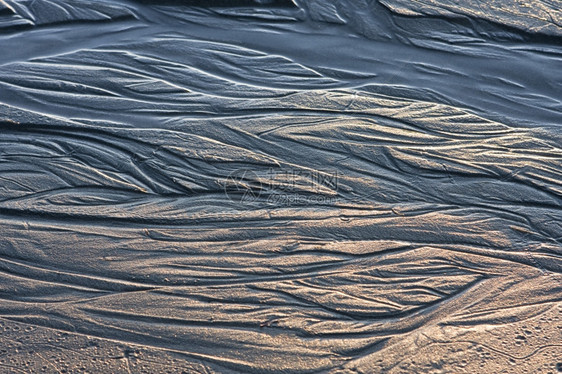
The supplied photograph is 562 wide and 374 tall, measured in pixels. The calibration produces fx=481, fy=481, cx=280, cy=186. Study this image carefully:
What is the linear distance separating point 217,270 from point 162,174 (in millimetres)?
561

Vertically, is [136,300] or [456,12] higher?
[456,12]

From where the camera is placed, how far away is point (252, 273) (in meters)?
1.93

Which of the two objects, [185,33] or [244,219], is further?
[185,33]

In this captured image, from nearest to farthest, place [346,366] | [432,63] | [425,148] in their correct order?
[346,366] → [425,148] → [432,63]

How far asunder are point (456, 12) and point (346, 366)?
2.32 meters

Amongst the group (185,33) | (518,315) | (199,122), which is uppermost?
(185,33)

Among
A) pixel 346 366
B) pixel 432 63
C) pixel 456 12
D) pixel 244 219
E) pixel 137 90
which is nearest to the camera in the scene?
pixel 346 366

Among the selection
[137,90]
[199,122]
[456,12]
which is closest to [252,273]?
[199,122]

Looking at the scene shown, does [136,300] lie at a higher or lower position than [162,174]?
lower

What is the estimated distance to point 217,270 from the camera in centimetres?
194

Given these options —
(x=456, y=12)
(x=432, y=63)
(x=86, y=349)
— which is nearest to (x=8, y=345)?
(x=86, y=349)

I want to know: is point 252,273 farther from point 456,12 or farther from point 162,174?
point 456,12

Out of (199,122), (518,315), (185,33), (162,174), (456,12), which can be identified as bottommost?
(518,315)

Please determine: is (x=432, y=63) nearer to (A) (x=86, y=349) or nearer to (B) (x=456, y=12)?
(B) (x=456, y=12)
